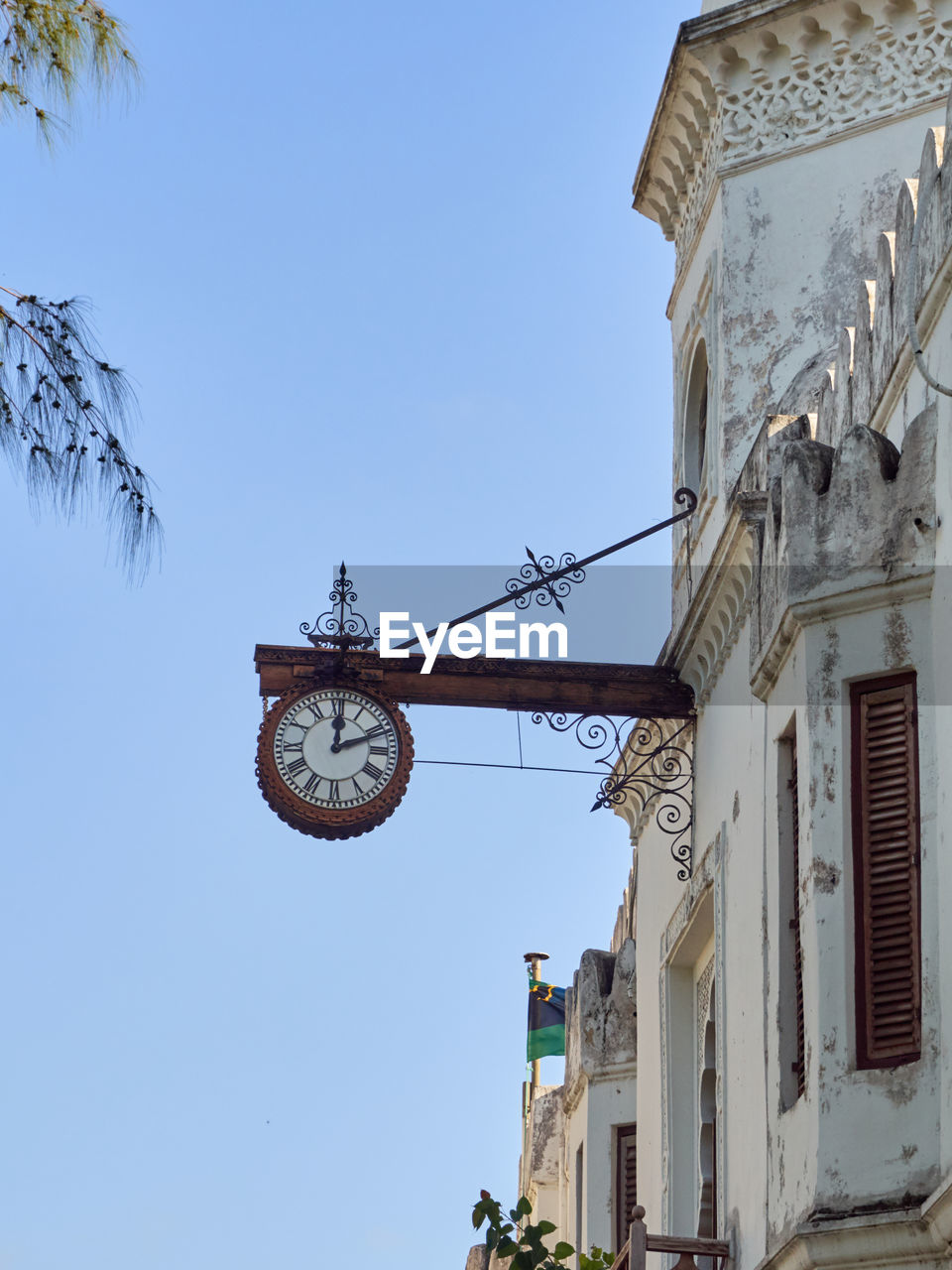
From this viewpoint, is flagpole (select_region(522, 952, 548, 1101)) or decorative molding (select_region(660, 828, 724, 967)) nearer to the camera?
decorative molding (select_region(660, 828, 724, 967))

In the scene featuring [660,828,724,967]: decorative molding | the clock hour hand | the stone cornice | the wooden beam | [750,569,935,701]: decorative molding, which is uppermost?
the wooden beam

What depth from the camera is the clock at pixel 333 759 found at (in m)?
12.7

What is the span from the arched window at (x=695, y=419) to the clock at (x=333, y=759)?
3453mm

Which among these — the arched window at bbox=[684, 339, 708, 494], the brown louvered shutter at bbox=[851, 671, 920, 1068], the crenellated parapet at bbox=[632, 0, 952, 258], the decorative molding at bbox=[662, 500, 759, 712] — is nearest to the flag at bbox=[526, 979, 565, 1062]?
the arched window at bbox=[684, 339, 708, 494]

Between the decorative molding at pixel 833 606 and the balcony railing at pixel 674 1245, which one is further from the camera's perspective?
the balcony railing at pixel 674 1245

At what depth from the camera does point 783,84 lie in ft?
A: 48.2

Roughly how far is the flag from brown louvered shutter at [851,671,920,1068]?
1325 centimetres

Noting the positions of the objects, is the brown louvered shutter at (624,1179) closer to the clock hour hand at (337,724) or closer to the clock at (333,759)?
the clock at (333,759)

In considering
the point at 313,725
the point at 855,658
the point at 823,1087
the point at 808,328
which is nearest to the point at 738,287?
the point at 808,328

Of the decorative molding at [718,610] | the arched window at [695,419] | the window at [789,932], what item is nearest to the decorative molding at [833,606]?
the window at [789,932]

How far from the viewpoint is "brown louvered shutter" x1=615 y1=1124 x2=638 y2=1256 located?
54.2 feet

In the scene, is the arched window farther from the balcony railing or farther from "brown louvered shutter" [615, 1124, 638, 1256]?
the balcony railing

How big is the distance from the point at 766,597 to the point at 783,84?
5384 mm

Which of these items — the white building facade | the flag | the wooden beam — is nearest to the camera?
the white building facade
